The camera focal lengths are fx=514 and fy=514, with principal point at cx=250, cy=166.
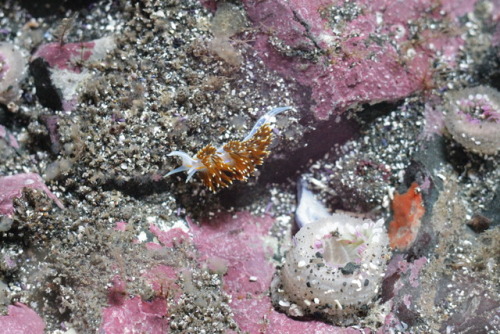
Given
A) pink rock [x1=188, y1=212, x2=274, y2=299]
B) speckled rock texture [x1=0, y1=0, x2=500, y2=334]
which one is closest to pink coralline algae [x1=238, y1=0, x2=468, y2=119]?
speckled rock texture [x1=0, y1=0, x2=500, y2=334]

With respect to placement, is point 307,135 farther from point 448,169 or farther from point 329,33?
point 448,169

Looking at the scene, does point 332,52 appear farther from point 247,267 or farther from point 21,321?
point 21,321

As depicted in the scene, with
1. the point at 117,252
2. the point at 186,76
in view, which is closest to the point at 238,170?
the point at 186,76

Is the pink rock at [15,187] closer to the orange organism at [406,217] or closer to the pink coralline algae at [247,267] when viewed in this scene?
the pink coralline algae at [247,267]

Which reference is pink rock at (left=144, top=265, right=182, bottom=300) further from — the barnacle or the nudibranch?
the barnacle

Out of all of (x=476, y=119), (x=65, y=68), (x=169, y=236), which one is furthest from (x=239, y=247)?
(x=476, y=119)

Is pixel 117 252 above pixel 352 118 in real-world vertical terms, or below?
below
